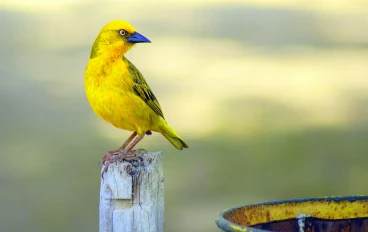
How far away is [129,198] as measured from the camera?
2.86m

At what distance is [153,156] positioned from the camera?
298 centimetres

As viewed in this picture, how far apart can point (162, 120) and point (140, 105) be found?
0.27 metres

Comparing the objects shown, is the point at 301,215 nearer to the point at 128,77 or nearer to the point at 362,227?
the point at 362,227

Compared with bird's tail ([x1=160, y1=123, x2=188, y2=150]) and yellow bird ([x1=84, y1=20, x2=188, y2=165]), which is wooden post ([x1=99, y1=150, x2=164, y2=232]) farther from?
bird's tail ([x1=160, y1=123, x2=188, y2=150])

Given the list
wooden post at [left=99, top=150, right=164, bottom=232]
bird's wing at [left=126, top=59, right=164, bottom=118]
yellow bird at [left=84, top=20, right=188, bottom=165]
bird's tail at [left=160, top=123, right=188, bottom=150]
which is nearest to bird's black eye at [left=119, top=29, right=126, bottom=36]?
yellow bird at [left=84, top=20, right=188, bottom=165]

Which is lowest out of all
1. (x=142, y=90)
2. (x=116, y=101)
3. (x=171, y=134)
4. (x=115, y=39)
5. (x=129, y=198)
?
(x=129, y=198)

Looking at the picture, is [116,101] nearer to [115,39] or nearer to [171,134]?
[115,39]

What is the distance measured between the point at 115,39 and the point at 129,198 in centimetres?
129

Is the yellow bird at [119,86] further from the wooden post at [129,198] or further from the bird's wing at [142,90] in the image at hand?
the wooden post at [129,198]

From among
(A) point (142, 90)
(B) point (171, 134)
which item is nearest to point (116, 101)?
(A) point (142, 90)

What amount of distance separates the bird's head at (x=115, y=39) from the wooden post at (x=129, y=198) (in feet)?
3.66

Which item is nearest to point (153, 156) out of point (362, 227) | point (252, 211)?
point (252, 211)

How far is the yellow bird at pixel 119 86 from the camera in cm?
371

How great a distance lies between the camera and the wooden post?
113 inches
